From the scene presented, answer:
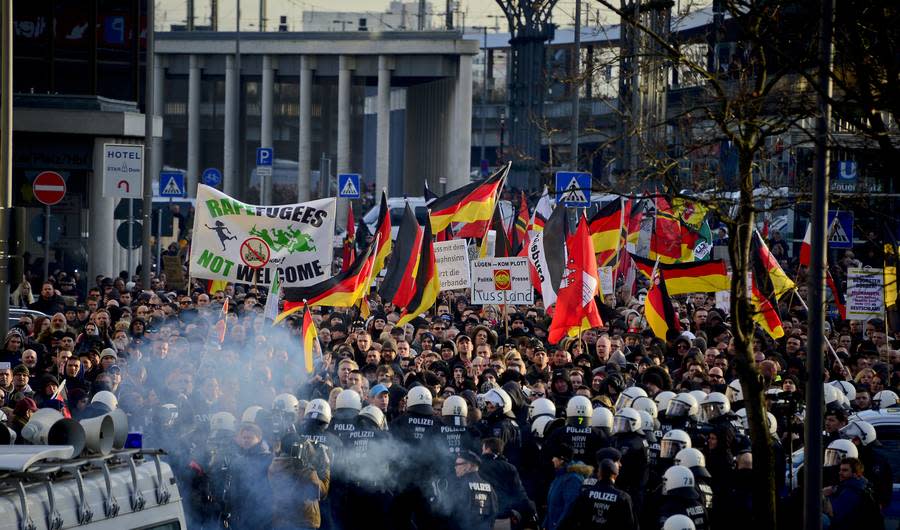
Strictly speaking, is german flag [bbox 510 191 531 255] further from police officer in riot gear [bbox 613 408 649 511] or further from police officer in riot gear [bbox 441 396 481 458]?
police officer in riot gear [bbox 613 408 649 511]

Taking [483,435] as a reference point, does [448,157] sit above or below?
above

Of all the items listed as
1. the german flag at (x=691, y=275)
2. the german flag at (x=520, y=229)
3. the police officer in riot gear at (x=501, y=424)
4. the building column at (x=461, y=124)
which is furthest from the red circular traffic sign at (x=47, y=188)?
the building column at (x=461, y=124)

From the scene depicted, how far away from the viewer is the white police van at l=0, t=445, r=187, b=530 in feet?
20.0

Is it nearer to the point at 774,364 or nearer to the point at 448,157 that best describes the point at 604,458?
the point at 774,364

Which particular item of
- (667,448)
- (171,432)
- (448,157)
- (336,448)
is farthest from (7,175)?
(448,157)

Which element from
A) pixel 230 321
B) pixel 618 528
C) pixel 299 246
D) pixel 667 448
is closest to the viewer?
pixel 618 528

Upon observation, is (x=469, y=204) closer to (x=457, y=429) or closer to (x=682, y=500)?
(x=457, y=429)

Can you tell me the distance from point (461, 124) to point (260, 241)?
36275mm

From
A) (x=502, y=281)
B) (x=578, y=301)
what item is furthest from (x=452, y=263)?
(x=578, y=301)

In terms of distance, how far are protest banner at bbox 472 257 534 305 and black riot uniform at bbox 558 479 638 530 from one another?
930 centimetres

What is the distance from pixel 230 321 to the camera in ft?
68.1

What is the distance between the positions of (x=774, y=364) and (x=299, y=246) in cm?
641

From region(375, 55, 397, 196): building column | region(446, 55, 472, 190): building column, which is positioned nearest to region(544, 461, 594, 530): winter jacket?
region(446, 55, 472, 190): building column

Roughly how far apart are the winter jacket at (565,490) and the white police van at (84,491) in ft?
14.4
